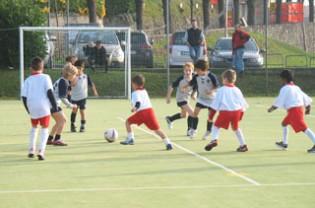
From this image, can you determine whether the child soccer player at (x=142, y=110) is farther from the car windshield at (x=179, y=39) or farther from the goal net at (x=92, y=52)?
the car windshield at (x=179, y=39)

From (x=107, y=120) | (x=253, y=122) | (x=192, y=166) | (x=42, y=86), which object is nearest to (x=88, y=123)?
(x=107, y=120)

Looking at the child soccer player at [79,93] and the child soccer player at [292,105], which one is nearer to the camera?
the child soccer player at [292,105]

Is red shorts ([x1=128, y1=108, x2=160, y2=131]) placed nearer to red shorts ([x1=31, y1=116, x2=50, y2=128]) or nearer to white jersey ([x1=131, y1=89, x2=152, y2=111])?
white jersey ([x1=131, y1=89, x2=152, y2=111])

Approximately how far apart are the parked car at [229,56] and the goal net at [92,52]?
4.16m

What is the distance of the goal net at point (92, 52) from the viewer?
33000 millimetres

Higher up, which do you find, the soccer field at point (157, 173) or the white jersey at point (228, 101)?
the white jersey at point (228, 101)

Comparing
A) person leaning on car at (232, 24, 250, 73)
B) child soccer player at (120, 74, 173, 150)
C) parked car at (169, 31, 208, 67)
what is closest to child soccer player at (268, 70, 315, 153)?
child soccer player at (120, 74, 173, 150)

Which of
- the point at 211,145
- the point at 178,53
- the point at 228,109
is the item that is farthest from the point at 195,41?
the point at 211,145

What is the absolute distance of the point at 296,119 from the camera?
1473 cm

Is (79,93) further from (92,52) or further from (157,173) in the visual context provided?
(92,52)

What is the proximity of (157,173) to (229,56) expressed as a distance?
2407cm

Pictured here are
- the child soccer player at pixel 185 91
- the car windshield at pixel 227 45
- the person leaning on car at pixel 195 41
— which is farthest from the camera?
the car windshield at pixel 227 45

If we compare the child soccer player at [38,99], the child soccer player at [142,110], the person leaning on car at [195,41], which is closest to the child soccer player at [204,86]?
the child soccer player at [142,110]

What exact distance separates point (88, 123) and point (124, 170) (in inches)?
345
